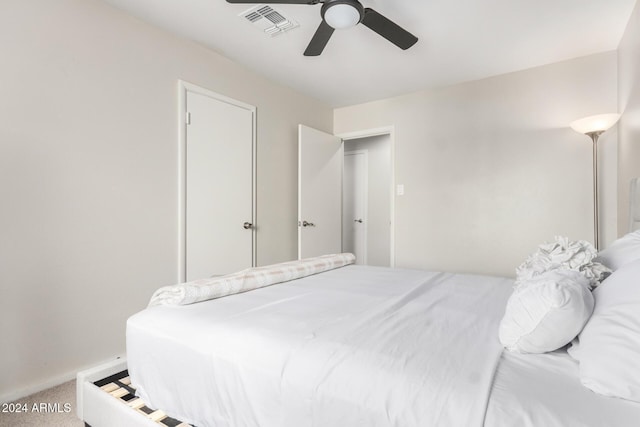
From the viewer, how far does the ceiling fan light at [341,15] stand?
1735 mm

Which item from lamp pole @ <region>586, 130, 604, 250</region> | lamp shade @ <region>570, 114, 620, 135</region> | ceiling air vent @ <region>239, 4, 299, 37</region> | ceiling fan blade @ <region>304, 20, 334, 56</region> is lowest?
lamp pole @ <region>586, 130, 604, 250</region>

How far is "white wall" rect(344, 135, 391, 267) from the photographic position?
197 inches

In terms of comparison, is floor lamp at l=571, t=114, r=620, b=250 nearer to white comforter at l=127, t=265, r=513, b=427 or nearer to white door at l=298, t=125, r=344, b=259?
white comforter at l=127, t=265, r=513, b=427

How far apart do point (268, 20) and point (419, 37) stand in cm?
117

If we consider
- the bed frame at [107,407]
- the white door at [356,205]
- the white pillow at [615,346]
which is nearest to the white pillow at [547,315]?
the white pillow at [615,346]

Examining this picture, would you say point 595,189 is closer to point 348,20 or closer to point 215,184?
point 348,20

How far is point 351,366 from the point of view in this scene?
2.71 ft

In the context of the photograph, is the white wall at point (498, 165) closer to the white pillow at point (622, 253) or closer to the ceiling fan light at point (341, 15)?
the white pillow at point (622, 253)

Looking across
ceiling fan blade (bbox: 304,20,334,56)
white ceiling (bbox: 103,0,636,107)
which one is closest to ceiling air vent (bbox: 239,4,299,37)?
white ceiling (bbox: 103,0,636,107)

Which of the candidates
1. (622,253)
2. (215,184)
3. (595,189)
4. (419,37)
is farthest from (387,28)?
(595,189)

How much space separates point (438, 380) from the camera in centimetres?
75

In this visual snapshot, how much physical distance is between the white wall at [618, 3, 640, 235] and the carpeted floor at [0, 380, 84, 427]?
136 inches

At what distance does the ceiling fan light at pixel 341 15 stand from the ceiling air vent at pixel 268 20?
23.2 inches

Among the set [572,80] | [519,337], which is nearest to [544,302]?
[519,337]
